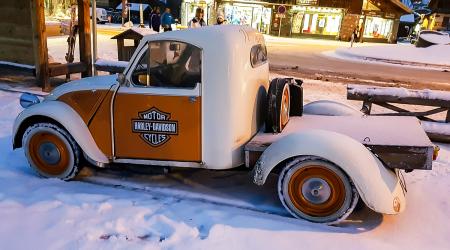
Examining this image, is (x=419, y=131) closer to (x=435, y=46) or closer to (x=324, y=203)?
(x=324, y=203)

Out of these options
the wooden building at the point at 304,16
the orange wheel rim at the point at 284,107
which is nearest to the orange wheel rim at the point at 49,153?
the orange wheel rim at the point at 284,107

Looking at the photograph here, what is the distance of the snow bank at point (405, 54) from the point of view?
20828 mm

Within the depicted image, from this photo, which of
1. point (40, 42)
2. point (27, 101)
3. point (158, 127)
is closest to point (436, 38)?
point (40, 42)

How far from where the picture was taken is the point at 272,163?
3.91m

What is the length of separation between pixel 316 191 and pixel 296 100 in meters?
1.58

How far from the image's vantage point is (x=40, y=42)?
8695mm

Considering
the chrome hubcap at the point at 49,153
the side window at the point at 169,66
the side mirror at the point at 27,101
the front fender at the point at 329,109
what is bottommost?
the chrome hubcap at the point at 49,153

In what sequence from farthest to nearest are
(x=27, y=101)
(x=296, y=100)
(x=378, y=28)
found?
(x=378, y=28) < (x=296, y=100) < (x=27, y=101)

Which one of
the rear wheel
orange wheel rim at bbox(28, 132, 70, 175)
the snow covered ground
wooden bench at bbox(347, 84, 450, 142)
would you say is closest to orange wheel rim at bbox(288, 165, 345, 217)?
the snow covered ground

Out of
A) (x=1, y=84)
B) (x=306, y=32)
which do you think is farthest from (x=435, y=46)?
(x=1, y=84)

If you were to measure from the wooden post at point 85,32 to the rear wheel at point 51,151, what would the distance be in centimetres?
522

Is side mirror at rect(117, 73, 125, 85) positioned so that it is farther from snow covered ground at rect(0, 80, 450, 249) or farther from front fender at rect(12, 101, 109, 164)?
snow covered ground at rect(0, 80, 450, 249)

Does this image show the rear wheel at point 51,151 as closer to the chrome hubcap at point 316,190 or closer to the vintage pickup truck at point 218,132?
the vintage pickup truck at point 218,132

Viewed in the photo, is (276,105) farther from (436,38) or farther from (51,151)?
(436,38)
